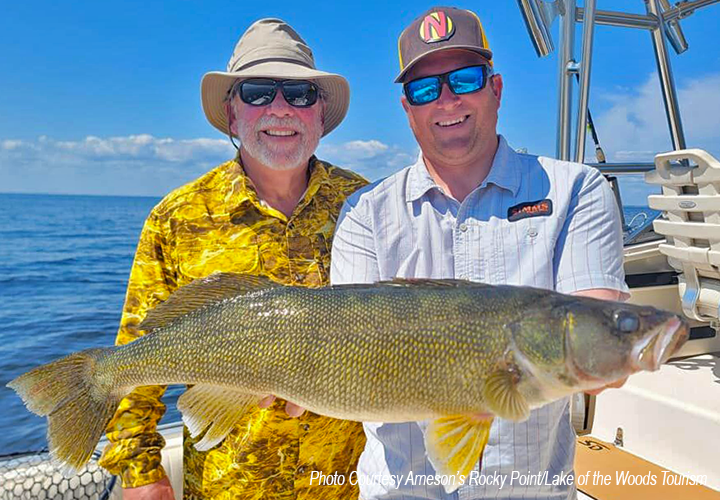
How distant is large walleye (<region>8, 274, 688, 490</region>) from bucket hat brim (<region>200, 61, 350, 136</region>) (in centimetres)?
134

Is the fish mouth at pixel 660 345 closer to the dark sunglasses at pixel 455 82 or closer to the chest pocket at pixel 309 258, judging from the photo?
the dark sunglasses at pixel 455 82

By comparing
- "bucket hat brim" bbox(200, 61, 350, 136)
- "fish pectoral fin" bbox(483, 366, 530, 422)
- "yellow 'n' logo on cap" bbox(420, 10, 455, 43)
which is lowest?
"fish pectoral fin" bbox(483, 366, 530, 422)

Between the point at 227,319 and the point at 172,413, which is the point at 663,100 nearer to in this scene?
the point at 227,319

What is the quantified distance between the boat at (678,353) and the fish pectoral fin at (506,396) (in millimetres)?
1351

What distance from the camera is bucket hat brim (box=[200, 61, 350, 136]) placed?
10.8 feet

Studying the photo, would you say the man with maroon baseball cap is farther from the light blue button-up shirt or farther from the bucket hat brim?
the bucket hat brim

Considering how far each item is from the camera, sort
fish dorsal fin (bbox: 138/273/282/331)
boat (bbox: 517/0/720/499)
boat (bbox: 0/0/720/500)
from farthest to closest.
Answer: boat (bbox: 517/0/720/499) → boat (bbox: 0/0/720/500) → fish dorsal fin (bbox: 138/273/282/331)

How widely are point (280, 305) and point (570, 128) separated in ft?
12.8

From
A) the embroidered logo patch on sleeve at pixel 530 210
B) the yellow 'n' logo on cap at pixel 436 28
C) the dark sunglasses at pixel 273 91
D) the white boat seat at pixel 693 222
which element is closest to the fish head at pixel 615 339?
the embroidered logo patch on sleeve at pixel 530 210

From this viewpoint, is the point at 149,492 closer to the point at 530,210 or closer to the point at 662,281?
the point at 530,210

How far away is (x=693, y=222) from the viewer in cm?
443

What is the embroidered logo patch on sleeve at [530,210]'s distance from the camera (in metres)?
2.52

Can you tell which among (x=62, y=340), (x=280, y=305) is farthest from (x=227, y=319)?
(x=62, y=340)

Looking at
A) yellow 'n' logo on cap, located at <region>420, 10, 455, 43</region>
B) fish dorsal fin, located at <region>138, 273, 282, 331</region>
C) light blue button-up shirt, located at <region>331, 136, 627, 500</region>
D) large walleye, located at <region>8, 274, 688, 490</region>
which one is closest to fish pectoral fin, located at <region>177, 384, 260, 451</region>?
large walleye, located at <region>8, 274, 688, 490</region>
